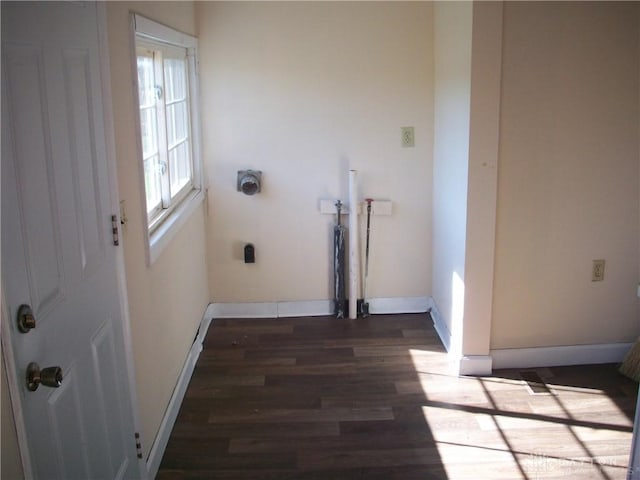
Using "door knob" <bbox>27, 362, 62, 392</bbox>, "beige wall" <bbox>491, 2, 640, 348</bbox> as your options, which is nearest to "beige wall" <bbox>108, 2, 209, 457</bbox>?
"door knob" <bbox>27, 362, 62, 392</bbox>

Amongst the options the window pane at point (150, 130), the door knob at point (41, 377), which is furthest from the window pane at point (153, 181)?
the door knob at point (41, 377)

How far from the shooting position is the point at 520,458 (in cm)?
271

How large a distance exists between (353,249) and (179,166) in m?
1.18

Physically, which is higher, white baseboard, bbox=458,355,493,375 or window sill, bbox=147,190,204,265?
window sill, bbox=147,190,204,265

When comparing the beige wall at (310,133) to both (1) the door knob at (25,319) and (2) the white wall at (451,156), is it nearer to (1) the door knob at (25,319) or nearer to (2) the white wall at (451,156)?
(2) the white wall at (451,156)

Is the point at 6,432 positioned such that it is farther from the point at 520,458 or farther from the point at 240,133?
the point at 240,133

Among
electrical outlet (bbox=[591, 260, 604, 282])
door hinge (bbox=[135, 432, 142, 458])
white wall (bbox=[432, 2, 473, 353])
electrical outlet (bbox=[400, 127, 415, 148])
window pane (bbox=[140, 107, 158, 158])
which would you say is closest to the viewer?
door hinge (bbox=[135, 432, 142, 458])

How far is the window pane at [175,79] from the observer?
337cm

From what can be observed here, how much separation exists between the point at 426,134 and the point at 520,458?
201 centimetres

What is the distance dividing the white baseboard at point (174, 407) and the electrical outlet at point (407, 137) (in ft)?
5.37

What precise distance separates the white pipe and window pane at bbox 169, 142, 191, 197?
98 centimetres

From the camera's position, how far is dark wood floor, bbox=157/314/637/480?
2.67 m

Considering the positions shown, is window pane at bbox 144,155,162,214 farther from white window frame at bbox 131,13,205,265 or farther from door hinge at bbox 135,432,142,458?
door hinge at bbox 135,432,142,458

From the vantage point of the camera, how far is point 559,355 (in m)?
3.48
